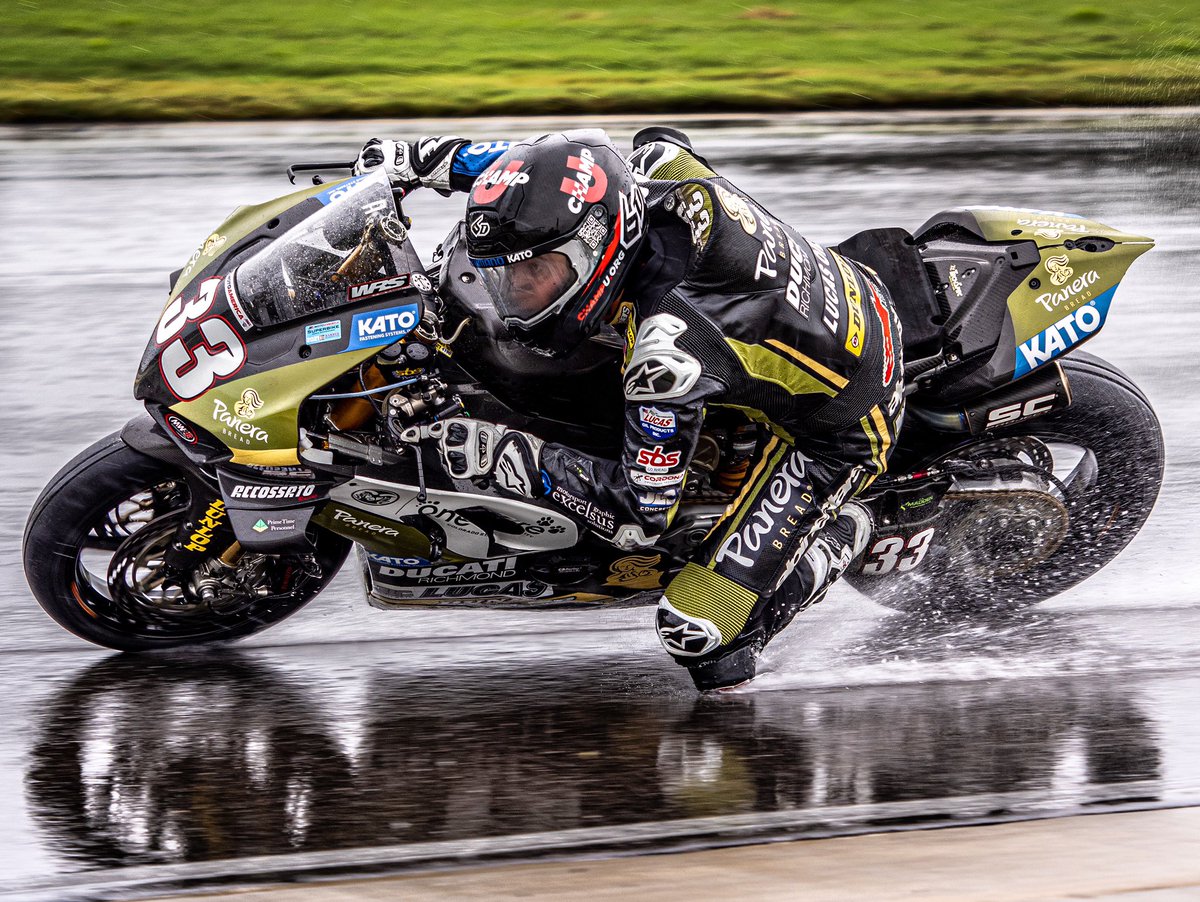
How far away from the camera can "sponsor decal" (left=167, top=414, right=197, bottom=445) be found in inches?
147

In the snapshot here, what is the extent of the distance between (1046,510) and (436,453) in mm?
2102

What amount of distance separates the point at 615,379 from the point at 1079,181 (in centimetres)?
582

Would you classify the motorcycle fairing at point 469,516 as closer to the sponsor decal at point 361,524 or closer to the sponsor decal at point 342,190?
the sponsor decal at point 361,524

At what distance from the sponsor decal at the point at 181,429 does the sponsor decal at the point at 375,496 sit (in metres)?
0.47

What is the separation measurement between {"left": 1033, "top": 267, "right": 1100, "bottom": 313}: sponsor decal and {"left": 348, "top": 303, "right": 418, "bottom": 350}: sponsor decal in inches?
79.7

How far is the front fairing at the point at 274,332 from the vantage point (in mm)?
3709

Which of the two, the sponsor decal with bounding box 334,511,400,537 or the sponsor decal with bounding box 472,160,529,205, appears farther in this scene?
the sponsor decal with bounding box 334,511,400,537

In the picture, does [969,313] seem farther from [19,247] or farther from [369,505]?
[19,247]

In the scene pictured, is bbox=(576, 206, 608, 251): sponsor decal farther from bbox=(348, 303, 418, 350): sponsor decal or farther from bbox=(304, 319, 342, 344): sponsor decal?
bbox=(304, 319, 342, 344): sponsor decal

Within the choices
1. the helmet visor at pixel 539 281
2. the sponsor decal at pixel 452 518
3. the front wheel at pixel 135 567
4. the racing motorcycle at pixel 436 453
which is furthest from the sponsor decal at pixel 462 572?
the helmet visor at pixel 539 281

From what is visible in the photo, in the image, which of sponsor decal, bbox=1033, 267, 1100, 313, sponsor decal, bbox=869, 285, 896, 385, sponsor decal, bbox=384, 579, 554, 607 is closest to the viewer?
sponsor decal, bbox=869, 285, 896, 385

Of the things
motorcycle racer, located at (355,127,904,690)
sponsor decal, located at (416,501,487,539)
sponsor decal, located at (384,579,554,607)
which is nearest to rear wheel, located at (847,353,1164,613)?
motorcycle racer, located at (355,127,904,690)

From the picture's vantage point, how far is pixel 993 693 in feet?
14.8

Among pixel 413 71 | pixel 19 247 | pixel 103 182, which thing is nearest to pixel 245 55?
pixel 413 71
